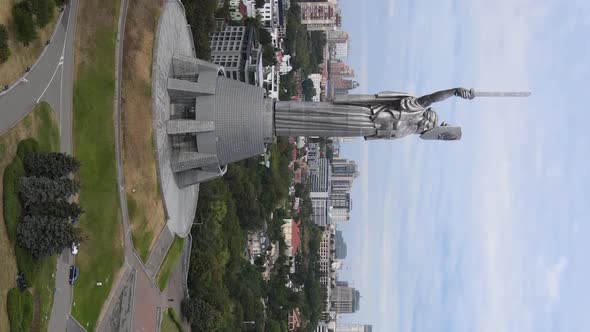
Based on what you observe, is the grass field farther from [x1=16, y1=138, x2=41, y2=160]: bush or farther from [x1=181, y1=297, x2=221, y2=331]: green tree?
[x1=181, y1=297, x2=221, y2=331]: green tree

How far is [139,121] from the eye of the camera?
40.4m

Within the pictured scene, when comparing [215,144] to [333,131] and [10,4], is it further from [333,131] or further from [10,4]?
[10,4]

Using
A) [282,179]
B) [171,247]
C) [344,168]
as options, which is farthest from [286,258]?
[344,168]

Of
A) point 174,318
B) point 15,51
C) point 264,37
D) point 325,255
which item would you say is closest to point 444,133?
point 15,51

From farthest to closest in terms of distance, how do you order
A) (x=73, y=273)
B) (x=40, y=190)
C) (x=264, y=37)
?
(x=264, y=37), (x=73, y=273), (x=40, y=190)

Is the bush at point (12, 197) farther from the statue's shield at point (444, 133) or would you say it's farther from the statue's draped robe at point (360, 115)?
the statue's shield at point (444, 133)

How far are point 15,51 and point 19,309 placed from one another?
13570mm

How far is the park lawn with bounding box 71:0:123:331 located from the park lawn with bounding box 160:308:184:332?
39.7 ft

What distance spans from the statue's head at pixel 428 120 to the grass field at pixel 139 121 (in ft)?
60.6

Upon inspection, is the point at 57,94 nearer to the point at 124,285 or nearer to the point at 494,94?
the point at 124,285

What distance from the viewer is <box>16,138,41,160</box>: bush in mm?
32281

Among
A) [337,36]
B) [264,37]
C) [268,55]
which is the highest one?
[337,36]

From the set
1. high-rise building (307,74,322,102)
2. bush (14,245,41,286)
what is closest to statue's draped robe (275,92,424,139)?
bush (14,245,41,286)

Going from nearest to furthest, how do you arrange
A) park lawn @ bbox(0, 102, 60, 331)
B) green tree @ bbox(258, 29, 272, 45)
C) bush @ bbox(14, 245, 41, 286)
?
park lawn @ bbox(0, 102, 60, 331)
bush @ bbox(14, 245, 41, 286)
green tree @ bbox(258, 29, 272, 45)
